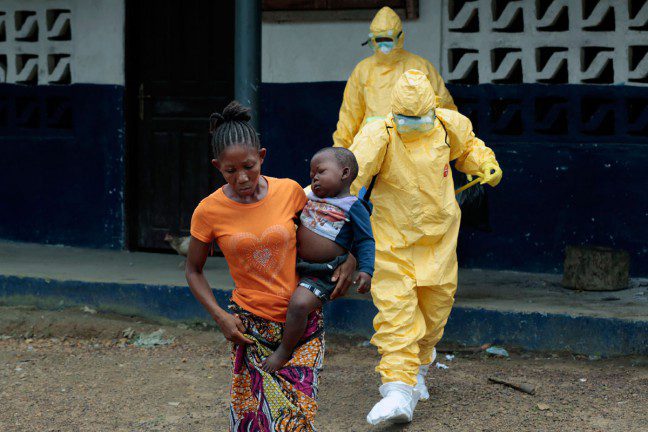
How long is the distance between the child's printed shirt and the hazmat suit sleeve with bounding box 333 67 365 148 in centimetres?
308

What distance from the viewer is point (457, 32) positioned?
7090 mm

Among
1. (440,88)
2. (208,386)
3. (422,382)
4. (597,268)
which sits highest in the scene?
(440,88)

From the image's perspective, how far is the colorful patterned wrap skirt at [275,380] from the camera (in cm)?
340

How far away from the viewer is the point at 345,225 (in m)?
3.44

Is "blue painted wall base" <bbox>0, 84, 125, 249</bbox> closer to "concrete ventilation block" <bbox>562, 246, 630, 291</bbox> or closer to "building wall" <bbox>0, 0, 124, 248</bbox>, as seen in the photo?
"building wall" <bbox>0, 0, 124, 248</bbox>

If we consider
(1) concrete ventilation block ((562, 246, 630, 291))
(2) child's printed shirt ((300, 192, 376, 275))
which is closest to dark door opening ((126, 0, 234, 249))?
(1) concrete ventilation block ((562, 246, 630, 291))

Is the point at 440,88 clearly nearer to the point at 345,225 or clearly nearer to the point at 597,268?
the point at 597,268

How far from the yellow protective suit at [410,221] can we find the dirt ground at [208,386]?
1.44 feet

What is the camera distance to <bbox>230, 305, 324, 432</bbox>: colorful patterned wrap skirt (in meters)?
3.40

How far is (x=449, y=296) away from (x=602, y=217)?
2391 millimetres

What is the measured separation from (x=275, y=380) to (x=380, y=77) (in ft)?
11.2

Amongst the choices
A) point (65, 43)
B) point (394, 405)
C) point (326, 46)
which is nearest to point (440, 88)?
point (326, 46)

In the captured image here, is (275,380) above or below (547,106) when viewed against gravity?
below

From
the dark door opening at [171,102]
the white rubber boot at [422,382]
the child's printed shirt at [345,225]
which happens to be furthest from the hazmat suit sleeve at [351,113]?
the child's printed shirt at [345,225]
